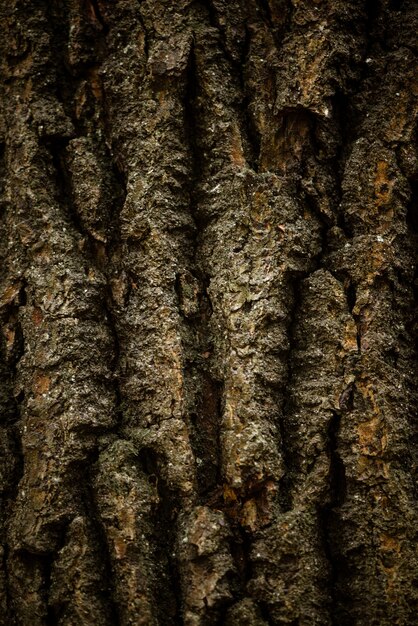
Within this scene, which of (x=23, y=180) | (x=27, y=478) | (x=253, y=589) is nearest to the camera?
(x=253, y=589)

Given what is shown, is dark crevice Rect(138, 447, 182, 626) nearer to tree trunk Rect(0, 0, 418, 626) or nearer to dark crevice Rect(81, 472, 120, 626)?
tree trunk Rect(0, 0, 418, 626)

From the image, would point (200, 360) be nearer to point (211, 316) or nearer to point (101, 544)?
point (211, 316)

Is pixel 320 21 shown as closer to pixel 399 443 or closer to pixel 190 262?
Result: pixel 190 262

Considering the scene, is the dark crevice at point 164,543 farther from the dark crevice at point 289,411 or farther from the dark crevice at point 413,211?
the dark crevice at point 413,211

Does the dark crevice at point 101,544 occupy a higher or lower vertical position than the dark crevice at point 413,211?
lower

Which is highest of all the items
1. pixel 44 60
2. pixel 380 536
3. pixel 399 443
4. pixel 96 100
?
pixel 44 60

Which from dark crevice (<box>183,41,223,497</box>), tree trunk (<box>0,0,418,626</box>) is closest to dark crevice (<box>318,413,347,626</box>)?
tree trunk (<box>0,0,418,626</box>)

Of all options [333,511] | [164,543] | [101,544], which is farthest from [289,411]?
[101,544]

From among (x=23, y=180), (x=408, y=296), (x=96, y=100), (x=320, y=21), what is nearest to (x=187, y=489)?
(x=408, y=296)

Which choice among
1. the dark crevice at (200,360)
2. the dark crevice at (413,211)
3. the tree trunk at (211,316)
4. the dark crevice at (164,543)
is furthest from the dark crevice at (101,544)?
the dark crevice at (413,211)
